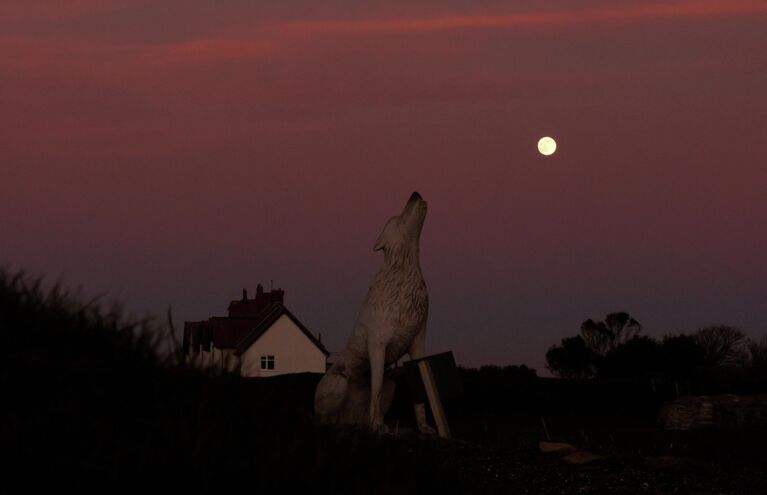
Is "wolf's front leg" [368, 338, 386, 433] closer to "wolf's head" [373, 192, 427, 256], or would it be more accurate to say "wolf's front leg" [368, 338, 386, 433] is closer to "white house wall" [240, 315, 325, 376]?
"wolf's head" [373, 192, 427, 256]

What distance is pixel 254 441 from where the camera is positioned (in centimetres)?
732

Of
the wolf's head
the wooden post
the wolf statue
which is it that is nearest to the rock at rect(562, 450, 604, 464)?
the wooden post

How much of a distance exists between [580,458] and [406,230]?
11.2 ft

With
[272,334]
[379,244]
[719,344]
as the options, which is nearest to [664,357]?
[719,344]

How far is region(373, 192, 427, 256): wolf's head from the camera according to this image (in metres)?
14.5

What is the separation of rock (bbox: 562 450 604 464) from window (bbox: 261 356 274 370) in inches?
1832

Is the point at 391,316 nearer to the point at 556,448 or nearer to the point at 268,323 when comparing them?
the point at 556,448

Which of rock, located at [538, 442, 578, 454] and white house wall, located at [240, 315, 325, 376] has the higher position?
white house wall, located at [240, 315, 325, 376]

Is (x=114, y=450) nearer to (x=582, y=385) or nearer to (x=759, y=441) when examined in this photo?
(x=759, y=441)

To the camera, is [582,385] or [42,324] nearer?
[42,324]

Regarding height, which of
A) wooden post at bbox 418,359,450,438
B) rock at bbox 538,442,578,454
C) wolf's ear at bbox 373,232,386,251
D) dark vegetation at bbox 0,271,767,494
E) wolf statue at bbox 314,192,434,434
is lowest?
dark vegetation at bbox 0,271,767,494

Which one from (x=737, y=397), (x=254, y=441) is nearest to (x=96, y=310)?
(x=254, y=441)

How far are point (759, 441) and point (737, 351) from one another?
26.2 meters

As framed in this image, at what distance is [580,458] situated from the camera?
13.1 m
